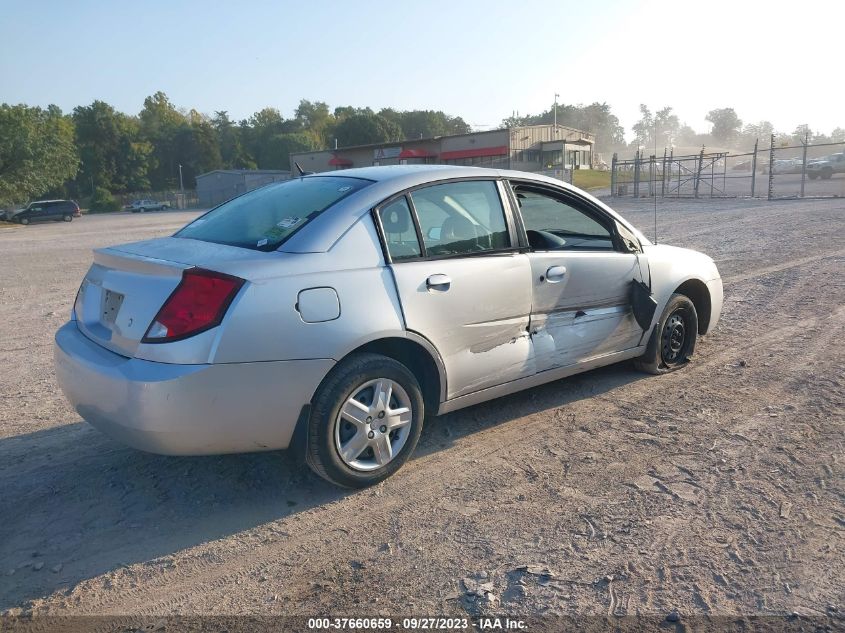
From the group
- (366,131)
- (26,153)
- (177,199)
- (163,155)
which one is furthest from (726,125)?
(26,153)

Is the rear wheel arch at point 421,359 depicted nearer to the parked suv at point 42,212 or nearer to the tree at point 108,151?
the parked suv at point 42,212

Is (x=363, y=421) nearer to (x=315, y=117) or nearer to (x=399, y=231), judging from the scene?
(x=399, y=231)

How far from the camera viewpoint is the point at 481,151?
181 ft

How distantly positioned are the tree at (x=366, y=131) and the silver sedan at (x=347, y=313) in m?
87.4

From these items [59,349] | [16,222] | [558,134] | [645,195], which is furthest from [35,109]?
[59,349]

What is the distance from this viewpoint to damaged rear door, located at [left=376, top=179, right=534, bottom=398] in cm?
383

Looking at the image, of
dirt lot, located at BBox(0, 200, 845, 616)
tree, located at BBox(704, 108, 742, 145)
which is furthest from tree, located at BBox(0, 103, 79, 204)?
tree, located at BBox(704, 108, 742, 145)

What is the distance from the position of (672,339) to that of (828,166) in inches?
1595

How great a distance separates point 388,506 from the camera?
3.54 m

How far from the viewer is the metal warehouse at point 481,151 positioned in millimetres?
54531

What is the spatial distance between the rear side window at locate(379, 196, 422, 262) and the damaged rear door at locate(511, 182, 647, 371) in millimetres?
890

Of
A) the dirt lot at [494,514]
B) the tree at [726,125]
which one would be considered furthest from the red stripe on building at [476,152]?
the tree at [726,125]

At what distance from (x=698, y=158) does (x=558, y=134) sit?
122 feet

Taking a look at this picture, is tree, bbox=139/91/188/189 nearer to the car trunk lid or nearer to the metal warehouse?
the metal warehouse
